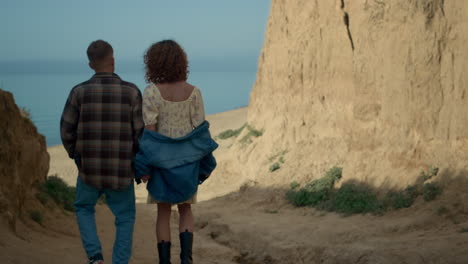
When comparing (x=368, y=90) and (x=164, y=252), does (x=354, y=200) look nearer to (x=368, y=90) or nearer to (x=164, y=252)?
(x=368, y=90)

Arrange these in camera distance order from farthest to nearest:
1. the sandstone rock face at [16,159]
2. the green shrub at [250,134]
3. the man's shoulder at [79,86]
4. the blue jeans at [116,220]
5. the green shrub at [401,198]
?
the green shrub at [250,134]
the green shrub at [401,198]
the sandstone rock face at [16,159]
the blue jeans at [116,220]
the man's shoulder at [79,86]

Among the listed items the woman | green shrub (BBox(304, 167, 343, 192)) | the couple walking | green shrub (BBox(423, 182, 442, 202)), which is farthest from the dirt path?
the woman

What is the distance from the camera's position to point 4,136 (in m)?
8.02

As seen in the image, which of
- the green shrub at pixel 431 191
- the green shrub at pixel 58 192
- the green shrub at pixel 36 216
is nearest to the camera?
the green shrub at pixel 36 216

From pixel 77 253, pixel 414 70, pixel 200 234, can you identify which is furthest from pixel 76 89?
pixel 414 70

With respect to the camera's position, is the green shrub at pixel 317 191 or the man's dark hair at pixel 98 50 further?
the green shrub at pixel 317 191

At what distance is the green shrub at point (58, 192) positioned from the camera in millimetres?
10023

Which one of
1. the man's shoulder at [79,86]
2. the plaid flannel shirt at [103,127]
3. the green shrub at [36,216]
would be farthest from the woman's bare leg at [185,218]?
the green shrub at [36,216]

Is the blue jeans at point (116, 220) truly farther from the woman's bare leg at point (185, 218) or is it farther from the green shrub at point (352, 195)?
the green shrub at point (352, 195)

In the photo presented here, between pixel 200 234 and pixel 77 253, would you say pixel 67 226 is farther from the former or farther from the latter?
pixel 200 234

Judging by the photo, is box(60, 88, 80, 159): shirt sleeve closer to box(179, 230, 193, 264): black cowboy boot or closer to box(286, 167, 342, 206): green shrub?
box(179, 230, 193, 264): black cowboy boot

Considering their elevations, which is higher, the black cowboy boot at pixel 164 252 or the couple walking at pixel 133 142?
the couple walking at pixel 133 142

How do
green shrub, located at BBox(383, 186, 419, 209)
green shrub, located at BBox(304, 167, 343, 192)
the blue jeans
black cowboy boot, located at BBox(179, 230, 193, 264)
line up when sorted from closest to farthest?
the blue jeans < black cowboy boot, located at BBox(179, 230, 193, 264) < green shrub, located at BBox(383, 186, 419, 209) < green shrub, located at BBox(304, 167, 343, 192)

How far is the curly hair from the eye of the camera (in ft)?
18.3
